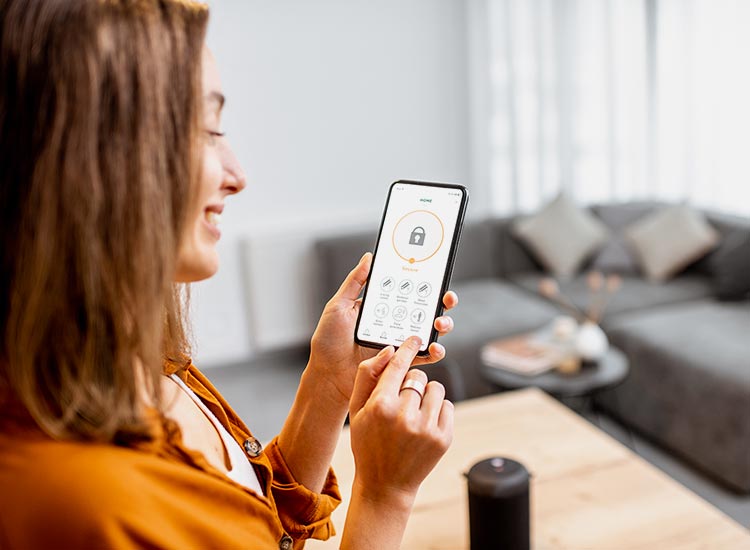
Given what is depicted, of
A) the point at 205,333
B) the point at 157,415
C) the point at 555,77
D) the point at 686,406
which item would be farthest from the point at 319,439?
the point at 555,77

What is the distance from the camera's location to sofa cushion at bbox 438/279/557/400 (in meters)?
3.03

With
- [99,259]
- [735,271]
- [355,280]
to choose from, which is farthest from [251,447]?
[735,271]

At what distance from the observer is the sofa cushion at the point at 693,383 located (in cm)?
243

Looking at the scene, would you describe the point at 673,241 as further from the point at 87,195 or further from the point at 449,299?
the point at 87,195

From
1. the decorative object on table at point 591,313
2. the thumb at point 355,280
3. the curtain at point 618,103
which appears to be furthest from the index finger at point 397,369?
the curtain at point 618,103

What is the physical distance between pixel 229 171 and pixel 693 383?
2.32m

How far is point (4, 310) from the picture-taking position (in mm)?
589

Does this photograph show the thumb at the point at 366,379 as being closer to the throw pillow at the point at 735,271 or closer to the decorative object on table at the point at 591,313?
the decorative object on table at the point at 591,313

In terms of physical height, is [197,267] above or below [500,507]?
above

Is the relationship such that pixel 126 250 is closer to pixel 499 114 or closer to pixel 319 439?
pixel 319 439

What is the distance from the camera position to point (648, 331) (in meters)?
2.93

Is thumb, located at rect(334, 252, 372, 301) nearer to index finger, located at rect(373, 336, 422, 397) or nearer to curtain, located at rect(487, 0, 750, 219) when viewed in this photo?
index finger, located at rect(373, 336, 422, 397)

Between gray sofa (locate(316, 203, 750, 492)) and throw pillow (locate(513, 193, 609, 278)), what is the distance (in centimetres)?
8

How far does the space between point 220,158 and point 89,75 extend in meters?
0.18
